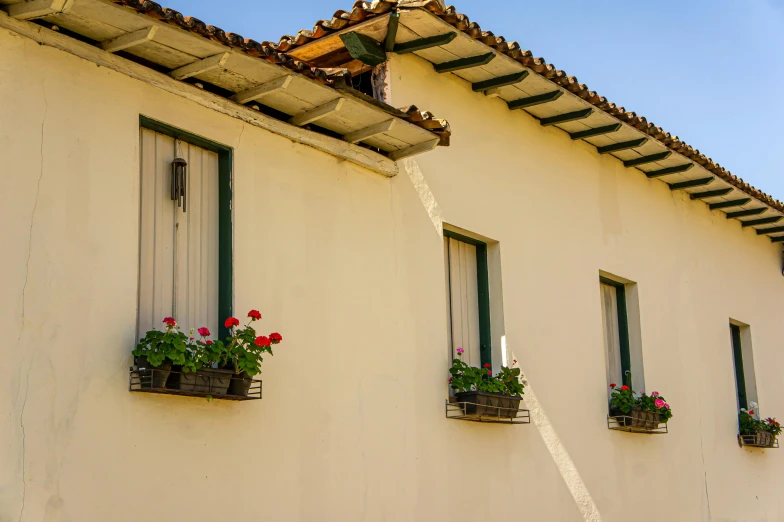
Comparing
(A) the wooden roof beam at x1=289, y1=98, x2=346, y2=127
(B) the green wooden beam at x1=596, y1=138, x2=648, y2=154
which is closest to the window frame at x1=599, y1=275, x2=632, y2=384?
(B) the green wooden beam at x1=596, y1=138, x2=648, y2=154

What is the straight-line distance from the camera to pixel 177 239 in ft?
23.8

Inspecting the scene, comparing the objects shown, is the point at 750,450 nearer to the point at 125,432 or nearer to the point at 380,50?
the point at 380,50

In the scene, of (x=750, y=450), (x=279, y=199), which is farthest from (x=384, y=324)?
(x=750, y=450)

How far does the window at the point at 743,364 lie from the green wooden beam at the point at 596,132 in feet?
15.1

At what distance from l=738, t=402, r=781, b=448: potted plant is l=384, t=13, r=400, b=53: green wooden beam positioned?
753cm

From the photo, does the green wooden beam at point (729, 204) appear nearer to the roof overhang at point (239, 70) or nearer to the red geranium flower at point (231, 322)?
the roof overhang at point (239, 70)

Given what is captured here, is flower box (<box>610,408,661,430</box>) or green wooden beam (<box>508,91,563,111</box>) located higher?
green wooden beam (<box>508,91,563,111</box>)

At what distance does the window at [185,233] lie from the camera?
23.1ft

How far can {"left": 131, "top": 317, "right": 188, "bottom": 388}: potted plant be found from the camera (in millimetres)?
6379

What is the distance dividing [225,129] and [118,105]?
94 cm

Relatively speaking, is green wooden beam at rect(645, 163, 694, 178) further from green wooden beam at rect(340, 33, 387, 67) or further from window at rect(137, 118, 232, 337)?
window at rect(137, 118, 232, 337)

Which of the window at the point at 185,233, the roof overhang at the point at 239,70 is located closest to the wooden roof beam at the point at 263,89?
the roof overhang at the point at 239,70

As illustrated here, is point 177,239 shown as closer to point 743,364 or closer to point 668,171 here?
point 668,171

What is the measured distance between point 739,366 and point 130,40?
418 inches
